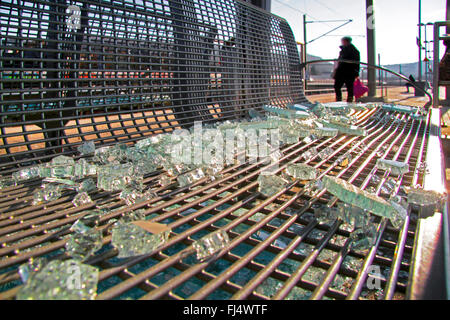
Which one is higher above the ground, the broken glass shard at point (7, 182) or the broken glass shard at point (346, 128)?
the broken glass shard at point (346, 128)

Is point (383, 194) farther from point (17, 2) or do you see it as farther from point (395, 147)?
point (17, 2)

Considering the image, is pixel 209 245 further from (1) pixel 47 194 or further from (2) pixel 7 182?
(2) pixel 7 182

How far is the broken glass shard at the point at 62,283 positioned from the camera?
1.87ft

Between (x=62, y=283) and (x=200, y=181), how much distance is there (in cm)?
79

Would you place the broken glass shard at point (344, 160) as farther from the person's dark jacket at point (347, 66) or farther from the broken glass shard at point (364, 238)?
the person's dark jacket at point (347, 66)

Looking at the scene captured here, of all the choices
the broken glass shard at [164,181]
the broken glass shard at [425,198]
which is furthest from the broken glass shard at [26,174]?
the broken glass shard at [425,198]

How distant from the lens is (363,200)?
1.01 metres

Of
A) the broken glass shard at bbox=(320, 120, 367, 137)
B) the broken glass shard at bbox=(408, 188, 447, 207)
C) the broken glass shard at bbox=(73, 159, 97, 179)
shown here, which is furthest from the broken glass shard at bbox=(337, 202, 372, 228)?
the broken glass shard at bbox=(320, 120, 367, 137)

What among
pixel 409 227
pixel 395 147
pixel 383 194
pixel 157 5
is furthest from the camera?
pixel 157 5

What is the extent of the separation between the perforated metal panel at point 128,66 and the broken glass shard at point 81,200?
1.36ft

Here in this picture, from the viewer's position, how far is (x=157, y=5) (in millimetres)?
2314

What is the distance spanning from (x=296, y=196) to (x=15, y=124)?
122 cm

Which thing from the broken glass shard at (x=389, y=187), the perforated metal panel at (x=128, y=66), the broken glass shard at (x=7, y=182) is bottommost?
the broken glass shard at (x=389, y=187)
